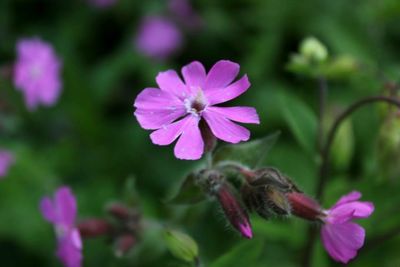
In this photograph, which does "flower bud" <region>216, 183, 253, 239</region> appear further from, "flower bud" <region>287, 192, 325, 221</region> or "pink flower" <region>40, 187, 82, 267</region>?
"pink flower" <region>40, 187, 82, 267</region>

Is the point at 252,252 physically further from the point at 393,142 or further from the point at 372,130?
the point at 372,130

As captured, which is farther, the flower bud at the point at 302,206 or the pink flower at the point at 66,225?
the pink flower at the point at 66,225

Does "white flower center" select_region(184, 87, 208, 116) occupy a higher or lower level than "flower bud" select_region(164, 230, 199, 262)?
higher

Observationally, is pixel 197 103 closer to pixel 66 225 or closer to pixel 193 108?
pixel 193 108

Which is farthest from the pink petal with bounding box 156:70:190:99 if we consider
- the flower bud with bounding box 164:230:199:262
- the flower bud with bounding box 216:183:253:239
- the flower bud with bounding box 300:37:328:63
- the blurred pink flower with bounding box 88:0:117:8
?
the blurred pink flower with bounding box 88:0:117:8

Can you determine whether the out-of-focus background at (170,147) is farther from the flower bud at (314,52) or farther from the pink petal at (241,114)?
the pink petal at (241,114)

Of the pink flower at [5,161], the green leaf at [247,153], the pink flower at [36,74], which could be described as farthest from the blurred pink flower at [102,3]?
the green leaf at [247,153]
